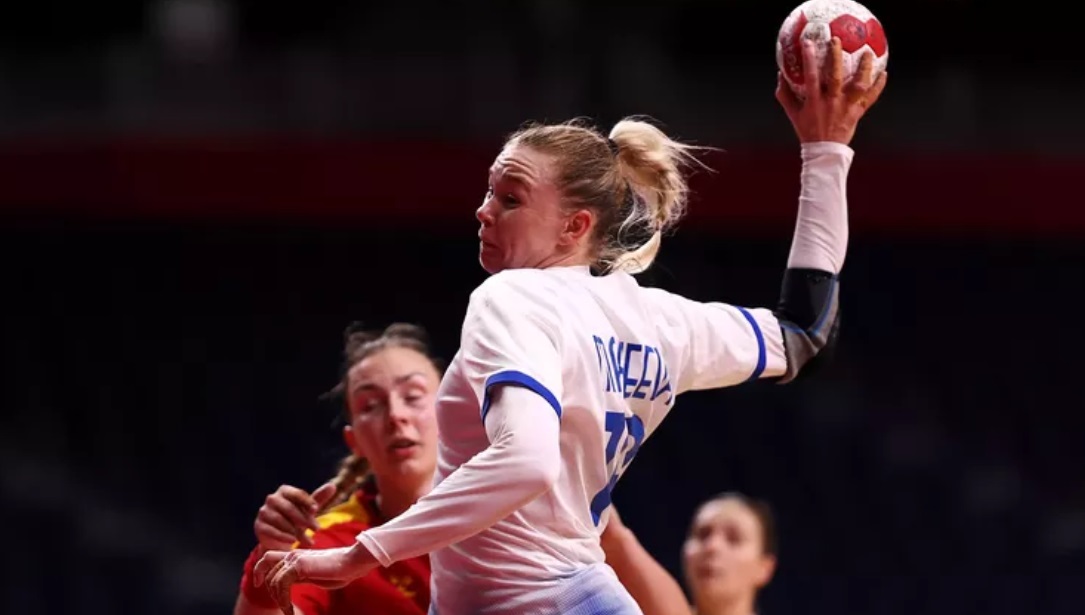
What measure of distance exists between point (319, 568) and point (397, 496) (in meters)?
0.97

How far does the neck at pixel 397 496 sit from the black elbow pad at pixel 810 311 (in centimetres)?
80

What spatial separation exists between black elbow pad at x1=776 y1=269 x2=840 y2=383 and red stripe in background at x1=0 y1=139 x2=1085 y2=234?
4.50m

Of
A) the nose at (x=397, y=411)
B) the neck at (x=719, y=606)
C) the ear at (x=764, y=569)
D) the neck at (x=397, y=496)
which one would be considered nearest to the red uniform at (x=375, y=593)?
the neck at (x=397, y=496)

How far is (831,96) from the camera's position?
222cm

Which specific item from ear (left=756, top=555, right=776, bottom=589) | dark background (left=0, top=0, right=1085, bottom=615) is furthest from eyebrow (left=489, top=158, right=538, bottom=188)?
dark background (left=0, top=0, right=1085, bottom=615)

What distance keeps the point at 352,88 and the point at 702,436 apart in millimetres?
2250

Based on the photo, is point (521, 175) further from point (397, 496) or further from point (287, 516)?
point (397, 496)

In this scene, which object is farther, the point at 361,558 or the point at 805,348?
the point at 805,348

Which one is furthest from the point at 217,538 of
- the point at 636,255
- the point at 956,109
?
the point at 636,255

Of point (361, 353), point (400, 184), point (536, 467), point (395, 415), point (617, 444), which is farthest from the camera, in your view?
point (400, 184)

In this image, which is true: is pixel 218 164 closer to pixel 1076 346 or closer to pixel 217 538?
pixel 217 538

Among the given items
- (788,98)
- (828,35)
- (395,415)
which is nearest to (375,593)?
(395,415)

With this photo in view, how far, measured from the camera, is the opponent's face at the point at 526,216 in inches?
78.5

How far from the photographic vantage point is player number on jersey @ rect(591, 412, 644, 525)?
1.94 meters
